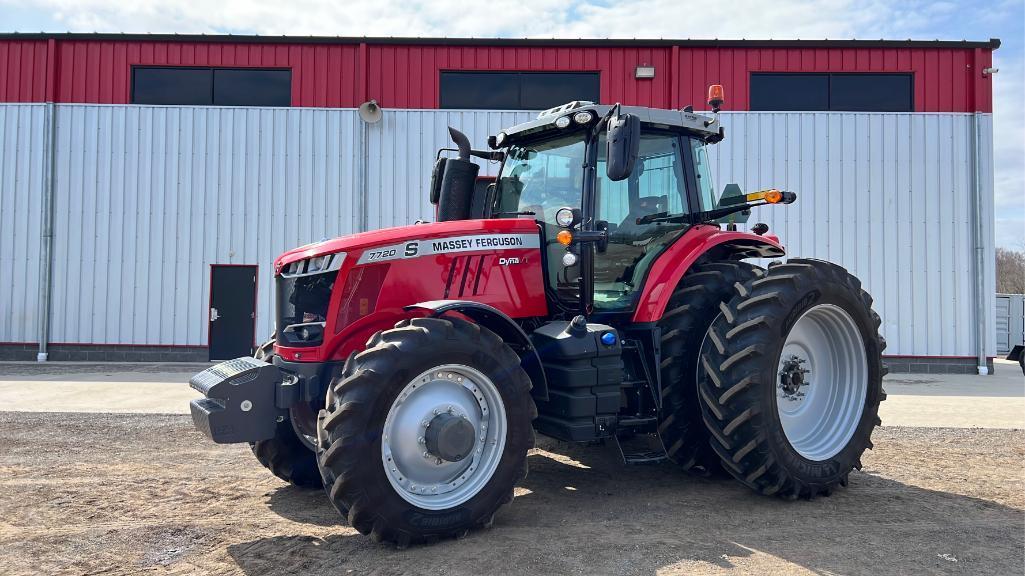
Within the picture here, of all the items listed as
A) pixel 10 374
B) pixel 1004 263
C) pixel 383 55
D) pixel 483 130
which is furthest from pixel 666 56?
pixel 1004 263

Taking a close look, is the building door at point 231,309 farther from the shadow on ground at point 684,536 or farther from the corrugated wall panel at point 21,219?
the shadow on ground at point 684,536

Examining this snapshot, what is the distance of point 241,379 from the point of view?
12.5ft

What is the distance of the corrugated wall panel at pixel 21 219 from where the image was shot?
13.3 metres

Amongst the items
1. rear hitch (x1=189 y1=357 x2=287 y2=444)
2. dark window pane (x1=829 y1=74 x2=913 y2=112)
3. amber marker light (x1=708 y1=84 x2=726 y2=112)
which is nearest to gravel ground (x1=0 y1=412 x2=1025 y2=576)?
rear hitch (x1=189 y1=357 x2=287 y2=444)

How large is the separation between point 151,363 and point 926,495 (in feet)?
42.7

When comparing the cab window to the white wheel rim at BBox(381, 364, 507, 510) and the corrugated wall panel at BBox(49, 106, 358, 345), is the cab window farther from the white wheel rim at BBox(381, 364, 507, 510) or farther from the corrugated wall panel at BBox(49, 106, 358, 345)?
the corrugated wall panel at BBox(49, 106, 358, 345)

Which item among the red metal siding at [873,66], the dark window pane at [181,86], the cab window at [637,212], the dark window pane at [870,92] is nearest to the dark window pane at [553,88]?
the red metal siding at [873,66]

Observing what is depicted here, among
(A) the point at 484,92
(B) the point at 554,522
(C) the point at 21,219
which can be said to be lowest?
(B) the point at 554,522

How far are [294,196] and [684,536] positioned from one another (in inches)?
450

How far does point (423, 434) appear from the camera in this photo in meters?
3.63

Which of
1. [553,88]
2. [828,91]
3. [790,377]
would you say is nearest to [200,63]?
[553,88]

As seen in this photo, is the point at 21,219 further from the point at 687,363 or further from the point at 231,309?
the point at 687,363

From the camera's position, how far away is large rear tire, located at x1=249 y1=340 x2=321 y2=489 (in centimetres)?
461

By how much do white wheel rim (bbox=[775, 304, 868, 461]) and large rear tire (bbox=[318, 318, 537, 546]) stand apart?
84.5 inches
